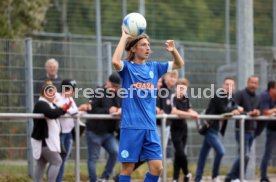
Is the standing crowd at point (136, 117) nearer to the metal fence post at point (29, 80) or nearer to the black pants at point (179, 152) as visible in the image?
the black pants at point (179, 152)

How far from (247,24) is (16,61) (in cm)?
503

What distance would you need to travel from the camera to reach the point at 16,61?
641 inches

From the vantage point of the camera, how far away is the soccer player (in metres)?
11.9

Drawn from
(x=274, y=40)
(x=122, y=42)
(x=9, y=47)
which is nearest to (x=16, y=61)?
(x=9, y=47)

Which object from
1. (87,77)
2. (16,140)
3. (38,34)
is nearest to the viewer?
(16,140)

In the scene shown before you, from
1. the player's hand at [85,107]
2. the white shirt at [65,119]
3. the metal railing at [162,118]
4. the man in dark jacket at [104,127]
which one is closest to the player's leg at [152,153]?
the metal railing at [162,118]

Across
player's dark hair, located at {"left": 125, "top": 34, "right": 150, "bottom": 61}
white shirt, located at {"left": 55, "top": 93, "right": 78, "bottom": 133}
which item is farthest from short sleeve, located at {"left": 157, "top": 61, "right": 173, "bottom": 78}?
white shirt, located at {"left": 55, "top": 93, "right": 78, "bottom": 133}

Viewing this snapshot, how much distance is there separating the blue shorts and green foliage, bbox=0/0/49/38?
457 inches

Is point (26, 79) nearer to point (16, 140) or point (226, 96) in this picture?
point (16, 140)

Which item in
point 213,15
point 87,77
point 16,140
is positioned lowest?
point 16,140

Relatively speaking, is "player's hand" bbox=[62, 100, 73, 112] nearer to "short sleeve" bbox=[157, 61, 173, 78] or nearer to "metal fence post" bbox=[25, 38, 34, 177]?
"metal fence post" bbox=[25, 38, 34, 177]

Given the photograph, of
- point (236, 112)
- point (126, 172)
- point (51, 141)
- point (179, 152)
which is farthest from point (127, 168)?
point (236, 112)

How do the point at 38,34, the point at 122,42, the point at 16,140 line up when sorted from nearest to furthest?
the point at 122,42
the point at 16,140
the point at 38,34

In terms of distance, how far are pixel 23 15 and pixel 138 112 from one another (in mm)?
12424
